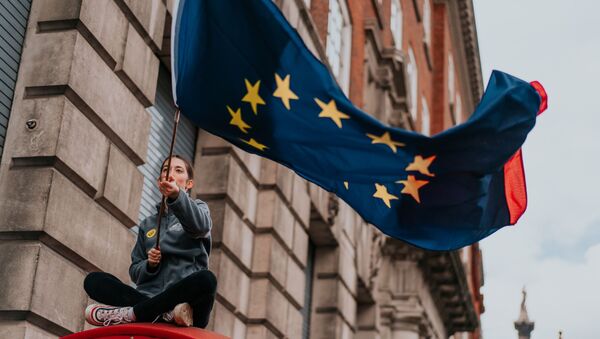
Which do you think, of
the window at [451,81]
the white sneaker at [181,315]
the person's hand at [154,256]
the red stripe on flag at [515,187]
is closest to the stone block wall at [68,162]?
the person's hand at [154,256]

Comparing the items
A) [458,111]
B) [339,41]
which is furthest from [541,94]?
[458,111]

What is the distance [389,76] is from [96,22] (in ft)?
46.9

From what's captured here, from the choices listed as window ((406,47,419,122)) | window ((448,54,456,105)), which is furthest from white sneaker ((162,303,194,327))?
window ((448,54,456,105))

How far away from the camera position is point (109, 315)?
16.7 feet

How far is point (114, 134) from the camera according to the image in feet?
29.6

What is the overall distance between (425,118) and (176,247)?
27.0 m

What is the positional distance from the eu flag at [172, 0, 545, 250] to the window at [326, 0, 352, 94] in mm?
9653

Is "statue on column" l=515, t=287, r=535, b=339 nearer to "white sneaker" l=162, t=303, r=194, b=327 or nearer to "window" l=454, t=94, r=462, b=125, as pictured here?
"window" l=454, t=94, r=462, b=125

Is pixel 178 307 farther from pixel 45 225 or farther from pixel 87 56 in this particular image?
pixel 87 56

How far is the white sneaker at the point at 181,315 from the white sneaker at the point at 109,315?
20 centimetres

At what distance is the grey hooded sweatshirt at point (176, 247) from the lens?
545 centimetres

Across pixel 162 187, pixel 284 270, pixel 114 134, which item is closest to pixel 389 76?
pixel 284 270

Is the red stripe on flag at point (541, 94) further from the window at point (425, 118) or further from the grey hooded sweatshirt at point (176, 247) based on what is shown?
the window at point (425, 118)

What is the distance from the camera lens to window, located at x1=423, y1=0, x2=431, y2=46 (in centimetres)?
3362
